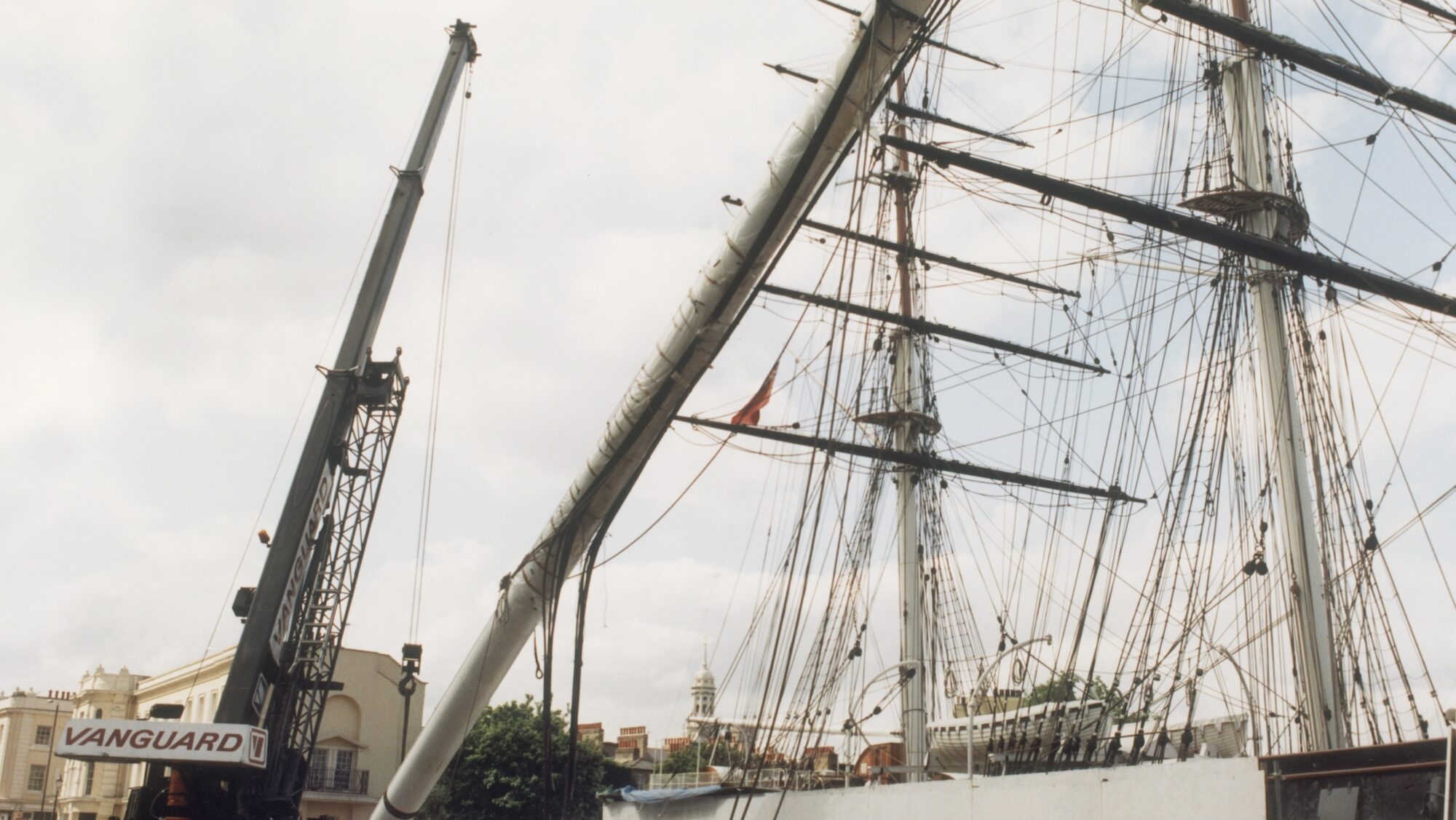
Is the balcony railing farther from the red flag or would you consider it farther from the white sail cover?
the white sail cover

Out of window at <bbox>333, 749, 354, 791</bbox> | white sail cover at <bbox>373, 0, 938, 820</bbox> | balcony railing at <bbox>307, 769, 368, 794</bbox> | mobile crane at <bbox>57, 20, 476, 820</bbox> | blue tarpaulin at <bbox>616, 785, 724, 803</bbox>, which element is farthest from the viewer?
window at <bbox>333, 749, 354, 791</bbox>

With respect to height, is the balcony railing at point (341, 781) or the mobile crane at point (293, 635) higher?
the mobile crane at point (293, 635)

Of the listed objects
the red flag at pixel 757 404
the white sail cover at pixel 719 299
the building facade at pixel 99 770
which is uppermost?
the red flag at pixel 757 404

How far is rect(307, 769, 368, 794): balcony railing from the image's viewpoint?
42062mm

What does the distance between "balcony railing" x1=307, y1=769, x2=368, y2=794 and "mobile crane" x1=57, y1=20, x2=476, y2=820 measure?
86.1 ft

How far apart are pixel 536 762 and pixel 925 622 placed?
17.3 metres

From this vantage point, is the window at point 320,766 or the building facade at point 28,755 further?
the building facade at point 28,755

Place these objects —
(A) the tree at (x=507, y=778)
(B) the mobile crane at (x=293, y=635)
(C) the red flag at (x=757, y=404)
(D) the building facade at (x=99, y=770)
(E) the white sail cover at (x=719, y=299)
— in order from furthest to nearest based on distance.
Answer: (D) the building facade at (x=99, y=770) < (A) the tree at (x=507, y=778) < (C) the red flag at (x=757, y=404) < (B) the mobile crane at (x=293, y=635) < (E) the white sail cover at (x=719, y=299)

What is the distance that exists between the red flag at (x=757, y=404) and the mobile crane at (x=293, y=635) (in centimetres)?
803

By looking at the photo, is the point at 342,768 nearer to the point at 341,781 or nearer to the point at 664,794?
the point at 341,781

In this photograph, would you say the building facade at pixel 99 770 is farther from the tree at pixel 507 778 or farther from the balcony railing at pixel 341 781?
the tree at pixel 507 778

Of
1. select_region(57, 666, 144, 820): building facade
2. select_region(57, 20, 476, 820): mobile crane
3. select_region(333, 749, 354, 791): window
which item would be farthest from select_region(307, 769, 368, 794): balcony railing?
select_region(57, 20, 476, 820): mobile crane

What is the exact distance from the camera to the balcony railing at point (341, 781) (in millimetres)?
42062

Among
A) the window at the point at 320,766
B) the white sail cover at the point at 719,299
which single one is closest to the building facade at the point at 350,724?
the window at the point at 320,766
